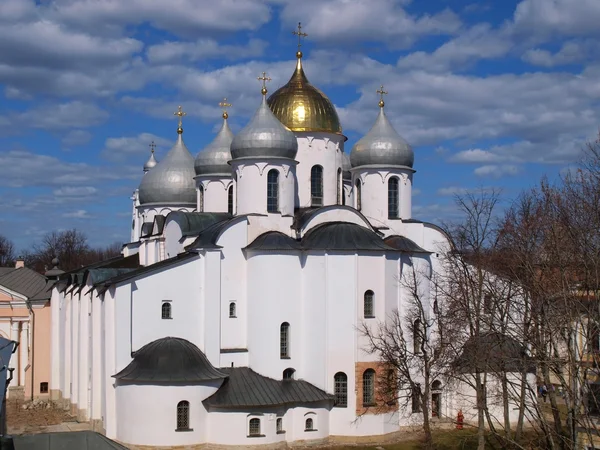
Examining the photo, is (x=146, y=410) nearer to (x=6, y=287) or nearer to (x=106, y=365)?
(x=106, y=365)

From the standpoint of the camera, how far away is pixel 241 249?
28.0 metres

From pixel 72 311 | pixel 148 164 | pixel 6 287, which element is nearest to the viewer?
pixel 72 311

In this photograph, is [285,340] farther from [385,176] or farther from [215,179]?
[215,179]

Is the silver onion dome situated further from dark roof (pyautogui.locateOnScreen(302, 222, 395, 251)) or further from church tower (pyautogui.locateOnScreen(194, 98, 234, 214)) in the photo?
church tower (pyautogui.locateOnScreen(194, 98, 234, 214))

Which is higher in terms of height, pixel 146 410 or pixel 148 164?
pixel 148 164

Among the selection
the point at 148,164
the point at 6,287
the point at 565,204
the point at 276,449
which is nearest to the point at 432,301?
the point at 276,449

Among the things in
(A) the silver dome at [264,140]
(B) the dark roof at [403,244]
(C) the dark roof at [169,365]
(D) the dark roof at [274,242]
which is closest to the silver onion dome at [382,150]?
A: (B) the dark roof at [403,244]

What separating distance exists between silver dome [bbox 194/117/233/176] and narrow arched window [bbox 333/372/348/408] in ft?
36.6

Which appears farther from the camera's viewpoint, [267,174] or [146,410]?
[267,174]

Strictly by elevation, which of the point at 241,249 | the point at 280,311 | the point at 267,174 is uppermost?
the point at 267,174

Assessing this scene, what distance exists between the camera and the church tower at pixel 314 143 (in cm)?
3122

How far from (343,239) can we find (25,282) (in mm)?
21975

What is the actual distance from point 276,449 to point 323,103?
13071 millimetres

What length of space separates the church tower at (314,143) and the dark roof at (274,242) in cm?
312
